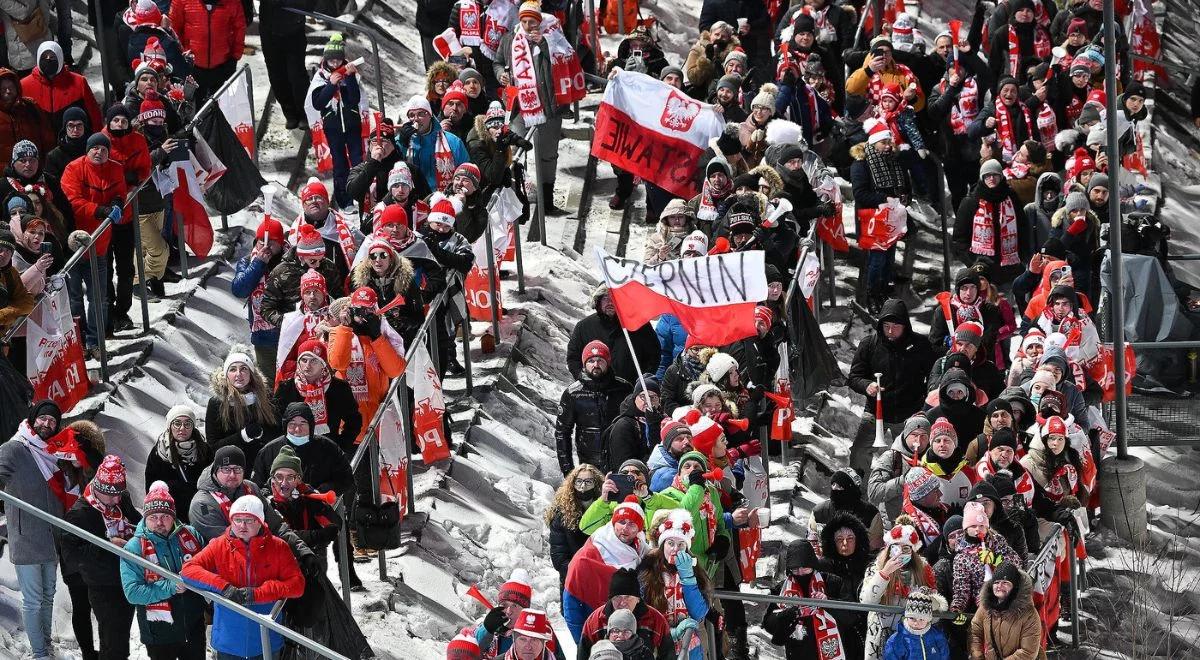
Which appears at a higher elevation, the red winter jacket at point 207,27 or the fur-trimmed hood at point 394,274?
the red winter jacket at point 207,27

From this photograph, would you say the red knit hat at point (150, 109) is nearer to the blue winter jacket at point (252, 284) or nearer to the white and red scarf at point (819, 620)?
the blue winter jacket at point (252, 284)

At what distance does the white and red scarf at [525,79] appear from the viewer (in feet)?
71.9

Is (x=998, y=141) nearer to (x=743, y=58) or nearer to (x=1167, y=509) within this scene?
(x=743, y=58)

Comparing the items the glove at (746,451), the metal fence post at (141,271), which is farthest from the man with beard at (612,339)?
the metal fence post at (141,271)

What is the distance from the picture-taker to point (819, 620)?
15.4 m

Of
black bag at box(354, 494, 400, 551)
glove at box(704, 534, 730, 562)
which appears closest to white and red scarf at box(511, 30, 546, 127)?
black bag at box(354, 494, 400, 551)

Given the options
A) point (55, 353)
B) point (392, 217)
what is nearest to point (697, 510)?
point (392, 217)

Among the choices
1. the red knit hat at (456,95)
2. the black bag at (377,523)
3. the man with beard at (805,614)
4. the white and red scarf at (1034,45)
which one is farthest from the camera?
the white and red scarf at (1034,45)

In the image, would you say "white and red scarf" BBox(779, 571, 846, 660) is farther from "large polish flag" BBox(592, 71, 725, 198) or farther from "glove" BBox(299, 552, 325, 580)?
"large polish flag" BBox(592, 71, 725, 198)

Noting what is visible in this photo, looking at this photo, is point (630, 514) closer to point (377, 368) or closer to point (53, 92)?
point (377, 368)

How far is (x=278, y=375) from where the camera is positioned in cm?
1641

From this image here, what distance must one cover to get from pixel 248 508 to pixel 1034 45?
14297 mm

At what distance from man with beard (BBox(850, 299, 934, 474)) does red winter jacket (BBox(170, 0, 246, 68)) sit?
667cm

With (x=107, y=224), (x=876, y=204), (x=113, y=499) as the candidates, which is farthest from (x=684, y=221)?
(x=113, y=499)
